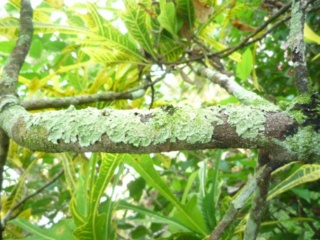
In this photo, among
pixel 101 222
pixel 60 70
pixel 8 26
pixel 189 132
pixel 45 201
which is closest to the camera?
pixel 189 132

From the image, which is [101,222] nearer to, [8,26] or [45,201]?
[8,26]

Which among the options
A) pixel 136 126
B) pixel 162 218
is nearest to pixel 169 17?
pixel 162 218

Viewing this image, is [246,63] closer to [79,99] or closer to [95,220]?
[79,99]

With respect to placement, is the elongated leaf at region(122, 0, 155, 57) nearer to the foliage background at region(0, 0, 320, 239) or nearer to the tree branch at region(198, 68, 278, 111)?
the foliage background at region(0, 0, 320, 239)

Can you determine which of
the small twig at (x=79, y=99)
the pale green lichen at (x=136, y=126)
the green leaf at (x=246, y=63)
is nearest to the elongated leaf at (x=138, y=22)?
the small twig at (x=79, y=99)

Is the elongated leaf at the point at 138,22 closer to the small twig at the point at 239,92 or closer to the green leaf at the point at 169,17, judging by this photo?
the green leaf at the point at 169,17

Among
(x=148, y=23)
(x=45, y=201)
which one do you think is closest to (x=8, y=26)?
(x=148, y=23)

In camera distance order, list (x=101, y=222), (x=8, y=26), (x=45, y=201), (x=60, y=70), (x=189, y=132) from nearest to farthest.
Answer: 1. (x=189, y=132)
2. (x=101, y=222)
3. (x=8, y=26)
4. (x=60, y=70)
5. (x=45, y=201)
